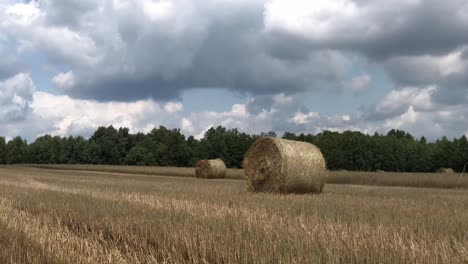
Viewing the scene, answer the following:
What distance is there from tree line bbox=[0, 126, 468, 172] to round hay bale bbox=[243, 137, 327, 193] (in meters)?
78.1

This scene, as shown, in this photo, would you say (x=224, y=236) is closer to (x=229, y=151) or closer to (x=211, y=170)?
(x=211, y=170)

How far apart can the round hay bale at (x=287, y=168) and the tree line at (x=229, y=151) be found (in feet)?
256

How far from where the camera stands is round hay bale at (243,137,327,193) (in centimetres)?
1664

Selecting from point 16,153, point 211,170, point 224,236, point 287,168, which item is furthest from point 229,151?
point 224,236

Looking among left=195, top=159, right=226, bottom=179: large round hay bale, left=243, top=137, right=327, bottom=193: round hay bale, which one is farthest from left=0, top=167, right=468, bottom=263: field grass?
left=195, top=159, right=226, bottom=179: large round hay bale

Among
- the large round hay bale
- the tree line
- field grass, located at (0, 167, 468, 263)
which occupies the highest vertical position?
the tree line

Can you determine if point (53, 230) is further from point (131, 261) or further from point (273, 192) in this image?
point (273, 192)

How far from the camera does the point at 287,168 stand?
1658 centimetres

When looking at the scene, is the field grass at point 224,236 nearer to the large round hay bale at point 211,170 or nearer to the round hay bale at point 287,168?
the round hay bale at point 287,168

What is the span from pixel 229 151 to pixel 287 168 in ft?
267

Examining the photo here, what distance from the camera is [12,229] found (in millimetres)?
7402

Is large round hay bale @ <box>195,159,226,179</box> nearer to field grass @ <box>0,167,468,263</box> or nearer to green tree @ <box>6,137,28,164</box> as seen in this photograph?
field grass @ <box>0,167,468,263</box>

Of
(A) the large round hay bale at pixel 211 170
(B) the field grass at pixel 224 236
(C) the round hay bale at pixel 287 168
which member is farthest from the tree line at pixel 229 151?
(B) the field grass at pixel 224 236

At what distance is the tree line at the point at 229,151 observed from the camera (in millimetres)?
96625
